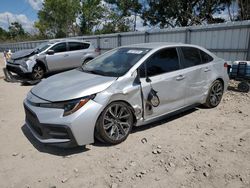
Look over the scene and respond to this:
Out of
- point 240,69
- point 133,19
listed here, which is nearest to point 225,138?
point 240,69

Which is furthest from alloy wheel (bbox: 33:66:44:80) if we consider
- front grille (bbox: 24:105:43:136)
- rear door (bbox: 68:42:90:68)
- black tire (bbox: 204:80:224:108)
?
black tire (bbox: 204:80:224:108)

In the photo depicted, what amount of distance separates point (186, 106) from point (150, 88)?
116cm

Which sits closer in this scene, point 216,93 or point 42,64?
point 216,93

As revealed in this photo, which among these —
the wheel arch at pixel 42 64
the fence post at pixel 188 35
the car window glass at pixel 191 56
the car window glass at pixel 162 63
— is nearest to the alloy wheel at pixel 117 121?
the car window glass at pixel 162 63

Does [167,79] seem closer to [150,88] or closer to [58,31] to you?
[150,88]

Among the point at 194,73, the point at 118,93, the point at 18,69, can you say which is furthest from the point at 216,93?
the point at 18,69

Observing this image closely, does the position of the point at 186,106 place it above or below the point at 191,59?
below

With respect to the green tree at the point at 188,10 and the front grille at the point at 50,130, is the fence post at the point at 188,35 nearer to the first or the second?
the front grille at the point at 50,130

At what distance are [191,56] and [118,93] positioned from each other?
2.09 metres

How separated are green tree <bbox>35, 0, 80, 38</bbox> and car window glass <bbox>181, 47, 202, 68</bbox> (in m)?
36.6

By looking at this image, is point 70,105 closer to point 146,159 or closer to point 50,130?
point 50,130

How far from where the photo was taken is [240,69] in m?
7.05

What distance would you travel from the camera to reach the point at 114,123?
144 inches

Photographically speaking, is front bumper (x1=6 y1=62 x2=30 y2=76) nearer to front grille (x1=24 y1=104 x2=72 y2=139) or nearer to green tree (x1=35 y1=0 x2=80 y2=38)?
front grille (x1=24 y1=104 x2=72 y2=139)
